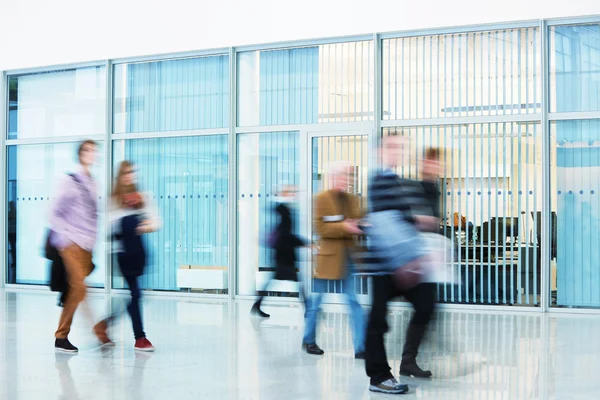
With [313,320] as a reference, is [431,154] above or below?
above

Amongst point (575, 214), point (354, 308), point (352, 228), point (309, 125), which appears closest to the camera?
point (352, 228)

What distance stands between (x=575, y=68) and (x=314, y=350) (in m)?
5.81

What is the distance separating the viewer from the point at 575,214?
417 inches

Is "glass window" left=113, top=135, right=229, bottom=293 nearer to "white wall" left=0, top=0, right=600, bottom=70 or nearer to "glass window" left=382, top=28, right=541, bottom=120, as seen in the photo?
"white wall" left=0, top=0, right=600, bottom=70

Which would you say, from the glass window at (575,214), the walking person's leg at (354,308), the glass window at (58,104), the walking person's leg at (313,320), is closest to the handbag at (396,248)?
the walking person's leg at (354,308)

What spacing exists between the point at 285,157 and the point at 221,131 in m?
1.15

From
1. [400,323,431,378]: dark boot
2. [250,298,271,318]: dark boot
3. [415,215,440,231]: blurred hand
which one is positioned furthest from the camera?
[250,298,271,318]: dark boot

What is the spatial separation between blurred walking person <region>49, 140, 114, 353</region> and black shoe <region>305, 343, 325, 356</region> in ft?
6.96

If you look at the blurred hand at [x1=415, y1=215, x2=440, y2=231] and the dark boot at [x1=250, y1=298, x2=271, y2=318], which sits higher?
the blurred hand at [x1=415, y1=215, x2=440, y2=231]

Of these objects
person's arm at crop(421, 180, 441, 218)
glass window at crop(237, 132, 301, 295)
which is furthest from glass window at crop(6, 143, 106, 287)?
person's arm at crop(421, 180, 441, 218)

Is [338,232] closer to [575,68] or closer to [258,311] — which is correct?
[258,311]

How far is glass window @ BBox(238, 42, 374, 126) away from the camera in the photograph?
11.6m

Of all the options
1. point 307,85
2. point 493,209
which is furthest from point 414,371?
point 307,85

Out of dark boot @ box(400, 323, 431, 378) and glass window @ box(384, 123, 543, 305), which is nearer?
dark boot @ box(400, 323, 431, 378)
